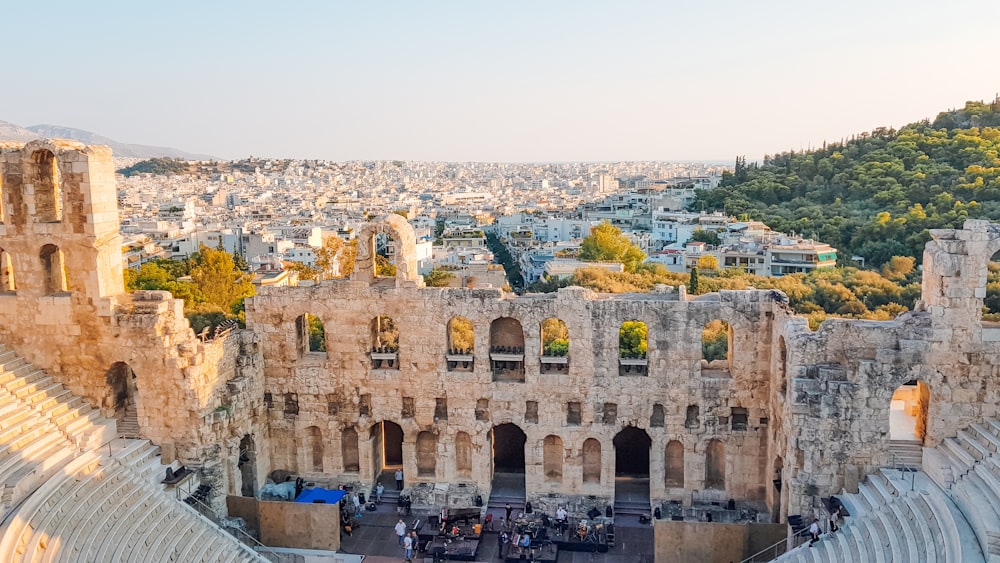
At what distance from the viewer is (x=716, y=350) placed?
109ft

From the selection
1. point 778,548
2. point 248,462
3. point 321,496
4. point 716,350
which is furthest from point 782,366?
point 248,462

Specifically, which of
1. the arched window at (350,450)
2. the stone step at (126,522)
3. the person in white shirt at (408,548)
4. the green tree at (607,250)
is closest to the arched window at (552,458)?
the person in white shirt at (408,548)

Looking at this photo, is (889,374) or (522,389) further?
(522,389)

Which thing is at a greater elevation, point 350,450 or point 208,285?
point 208,285

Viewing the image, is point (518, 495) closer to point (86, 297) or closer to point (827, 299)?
point (86, 297)

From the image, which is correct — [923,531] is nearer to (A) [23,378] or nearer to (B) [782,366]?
(B) [782,366]

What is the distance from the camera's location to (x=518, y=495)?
2378 centimetres

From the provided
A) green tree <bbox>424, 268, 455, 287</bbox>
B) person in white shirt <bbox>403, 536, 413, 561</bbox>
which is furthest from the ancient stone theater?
green tree <bbox>424, 268, 455, 287</bbox>

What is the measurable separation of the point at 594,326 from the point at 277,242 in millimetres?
78315

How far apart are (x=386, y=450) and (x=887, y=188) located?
57905mm

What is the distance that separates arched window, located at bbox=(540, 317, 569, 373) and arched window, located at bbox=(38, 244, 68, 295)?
13.8 meters

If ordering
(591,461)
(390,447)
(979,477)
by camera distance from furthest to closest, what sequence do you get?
1. (390,447)
2. (591,461)
3. (979,477)

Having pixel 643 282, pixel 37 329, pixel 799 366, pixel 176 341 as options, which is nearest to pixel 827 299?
pixel 643 282

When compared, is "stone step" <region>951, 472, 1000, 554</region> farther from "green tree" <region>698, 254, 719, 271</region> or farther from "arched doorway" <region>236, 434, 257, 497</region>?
"green tree" <region>698, 254, 719, 271</region>
